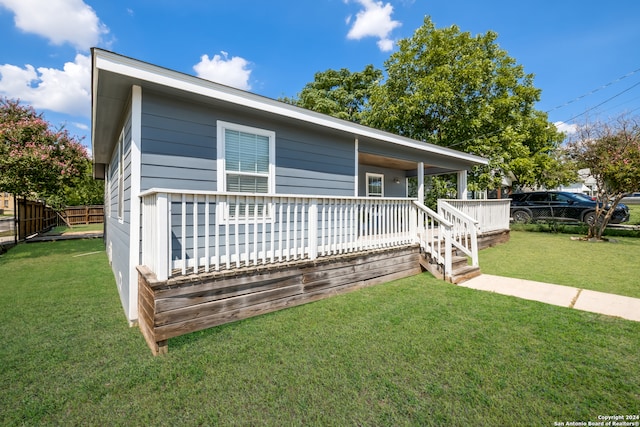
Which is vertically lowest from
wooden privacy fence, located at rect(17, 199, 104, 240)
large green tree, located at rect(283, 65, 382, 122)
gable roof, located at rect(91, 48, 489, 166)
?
wooden privacy fence, located at rect(17, 199, 104, 240)

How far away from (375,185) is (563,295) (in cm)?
687

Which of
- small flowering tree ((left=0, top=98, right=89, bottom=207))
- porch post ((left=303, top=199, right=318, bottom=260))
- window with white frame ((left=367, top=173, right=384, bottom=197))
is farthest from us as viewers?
window with white frame ((left=367, top=173, right=384, bottom=197))

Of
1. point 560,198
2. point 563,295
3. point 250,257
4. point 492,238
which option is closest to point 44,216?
point 250,257

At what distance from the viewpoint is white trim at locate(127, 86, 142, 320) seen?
3318 mm

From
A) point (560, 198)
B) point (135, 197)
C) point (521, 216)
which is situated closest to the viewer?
point (135, 197)

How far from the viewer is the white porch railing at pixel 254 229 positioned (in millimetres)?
2830

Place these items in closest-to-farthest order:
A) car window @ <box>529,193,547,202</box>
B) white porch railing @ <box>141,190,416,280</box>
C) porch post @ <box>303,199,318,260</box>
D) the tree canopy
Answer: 1. white porch railing @ <box>141,190,416,280</box>
2. porch post @ <box>303,199,318,260</box>
3. car window @ <box>529,193,547,202</box>
4. the tree canopy

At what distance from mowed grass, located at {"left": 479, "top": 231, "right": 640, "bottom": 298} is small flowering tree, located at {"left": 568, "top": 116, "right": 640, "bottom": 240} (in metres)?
1.47

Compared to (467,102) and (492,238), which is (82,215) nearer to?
(492,238)

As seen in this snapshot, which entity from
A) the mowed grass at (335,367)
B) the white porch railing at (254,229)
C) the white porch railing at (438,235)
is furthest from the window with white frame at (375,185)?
the mowed grass at (335,367)

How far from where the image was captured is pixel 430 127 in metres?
14.3

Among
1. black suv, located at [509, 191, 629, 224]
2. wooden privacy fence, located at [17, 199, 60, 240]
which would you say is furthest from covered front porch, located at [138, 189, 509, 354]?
wooden privacy fence, located at [17, 199, 60, 240]

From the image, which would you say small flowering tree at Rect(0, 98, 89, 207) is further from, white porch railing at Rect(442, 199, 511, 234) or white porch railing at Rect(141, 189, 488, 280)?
white porch railing at Rect(442, 199, 511, 234)

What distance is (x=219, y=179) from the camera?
399cm
